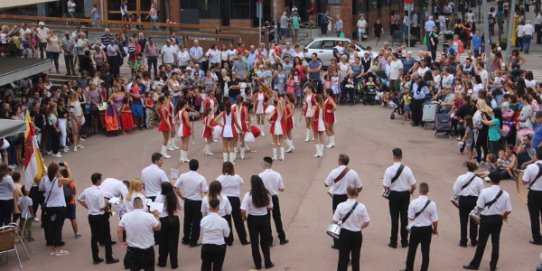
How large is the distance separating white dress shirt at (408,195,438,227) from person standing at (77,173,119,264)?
4923 mm

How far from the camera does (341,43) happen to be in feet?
107

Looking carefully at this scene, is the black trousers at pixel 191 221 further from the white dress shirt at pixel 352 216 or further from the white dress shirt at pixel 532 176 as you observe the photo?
the white dress shirt at pixel 532 176

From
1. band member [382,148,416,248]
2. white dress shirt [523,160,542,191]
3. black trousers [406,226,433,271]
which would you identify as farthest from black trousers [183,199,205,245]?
white dress shirt [523,160,542,191]

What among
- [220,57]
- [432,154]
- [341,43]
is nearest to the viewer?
[432,154]

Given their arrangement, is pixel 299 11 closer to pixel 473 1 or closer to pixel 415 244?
pixel 473 1

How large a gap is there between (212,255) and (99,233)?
2692mm

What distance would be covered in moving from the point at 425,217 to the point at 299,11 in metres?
30.0

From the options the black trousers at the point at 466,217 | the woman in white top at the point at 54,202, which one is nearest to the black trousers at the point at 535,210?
the black trousers at the point at 466,217

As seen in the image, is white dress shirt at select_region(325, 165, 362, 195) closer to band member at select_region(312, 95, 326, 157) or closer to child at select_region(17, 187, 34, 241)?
child at select_region(17, 187, 34, 241)

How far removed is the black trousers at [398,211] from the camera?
14.8m

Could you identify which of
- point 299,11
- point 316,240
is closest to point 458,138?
point 316,240

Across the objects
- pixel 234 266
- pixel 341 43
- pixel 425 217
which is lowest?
pixel 234 266

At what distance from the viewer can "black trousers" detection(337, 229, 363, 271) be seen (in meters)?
12.9

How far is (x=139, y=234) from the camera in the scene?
12781 mm
